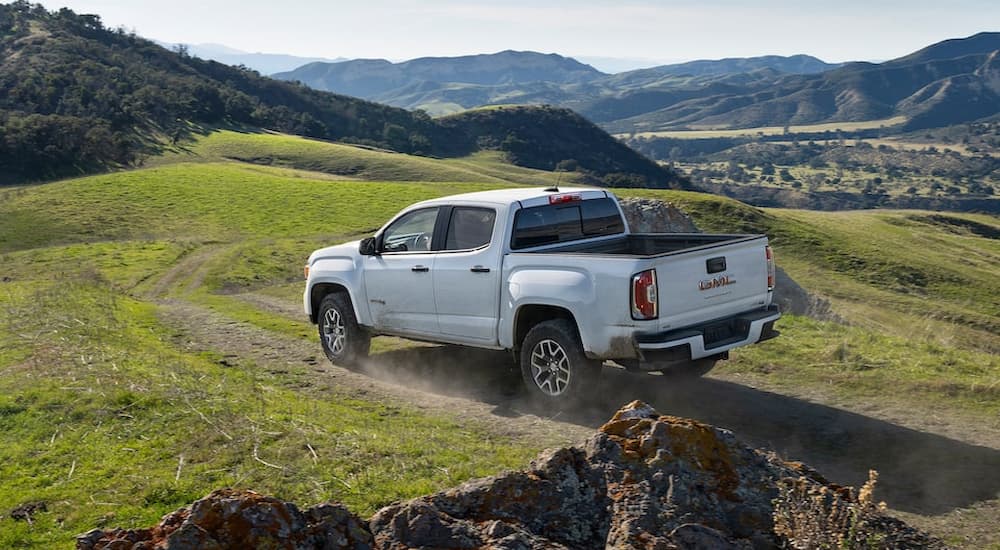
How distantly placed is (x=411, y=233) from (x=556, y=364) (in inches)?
118

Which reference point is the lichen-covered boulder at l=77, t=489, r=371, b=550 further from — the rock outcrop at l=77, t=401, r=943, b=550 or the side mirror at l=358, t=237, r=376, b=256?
the side mirror at l=358, t=237, r=376, b=256

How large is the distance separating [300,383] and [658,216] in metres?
12.3

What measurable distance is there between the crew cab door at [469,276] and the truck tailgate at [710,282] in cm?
208

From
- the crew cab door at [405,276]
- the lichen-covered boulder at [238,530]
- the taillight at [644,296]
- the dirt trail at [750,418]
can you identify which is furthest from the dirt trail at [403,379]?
the lichen-covered boulder at [238,530]

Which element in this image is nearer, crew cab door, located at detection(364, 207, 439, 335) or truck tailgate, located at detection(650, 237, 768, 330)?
truck tailgate, located at detection(650, 237, 768, 330)

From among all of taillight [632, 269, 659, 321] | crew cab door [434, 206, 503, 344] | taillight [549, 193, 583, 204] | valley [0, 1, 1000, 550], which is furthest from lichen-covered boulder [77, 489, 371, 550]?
taillight [549, 193, 583, 204]

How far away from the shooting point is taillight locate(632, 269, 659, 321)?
8.38 m

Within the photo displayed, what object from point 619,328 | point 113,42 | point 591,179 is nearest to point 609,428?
point 619,328

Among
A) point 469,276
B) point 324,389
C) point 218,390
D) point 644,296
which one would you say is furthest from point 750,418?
point 218,390

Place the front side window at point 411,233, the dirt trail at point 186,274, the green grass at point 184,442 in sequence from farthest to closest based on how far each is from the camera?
the dirt trail at point 186,274 → the front side window at point 411,233 → the green grass at point 184,442

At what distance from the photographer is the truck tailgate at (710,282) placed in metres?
8.56

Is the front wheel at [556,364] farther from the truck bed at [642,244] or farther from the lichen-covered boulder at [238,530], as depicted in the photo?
the lichen-covered boulder at [238,530]

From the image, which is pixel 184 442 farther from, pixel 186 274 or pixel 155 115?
pixel 155 115

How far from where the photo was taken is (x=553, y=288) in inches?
356
